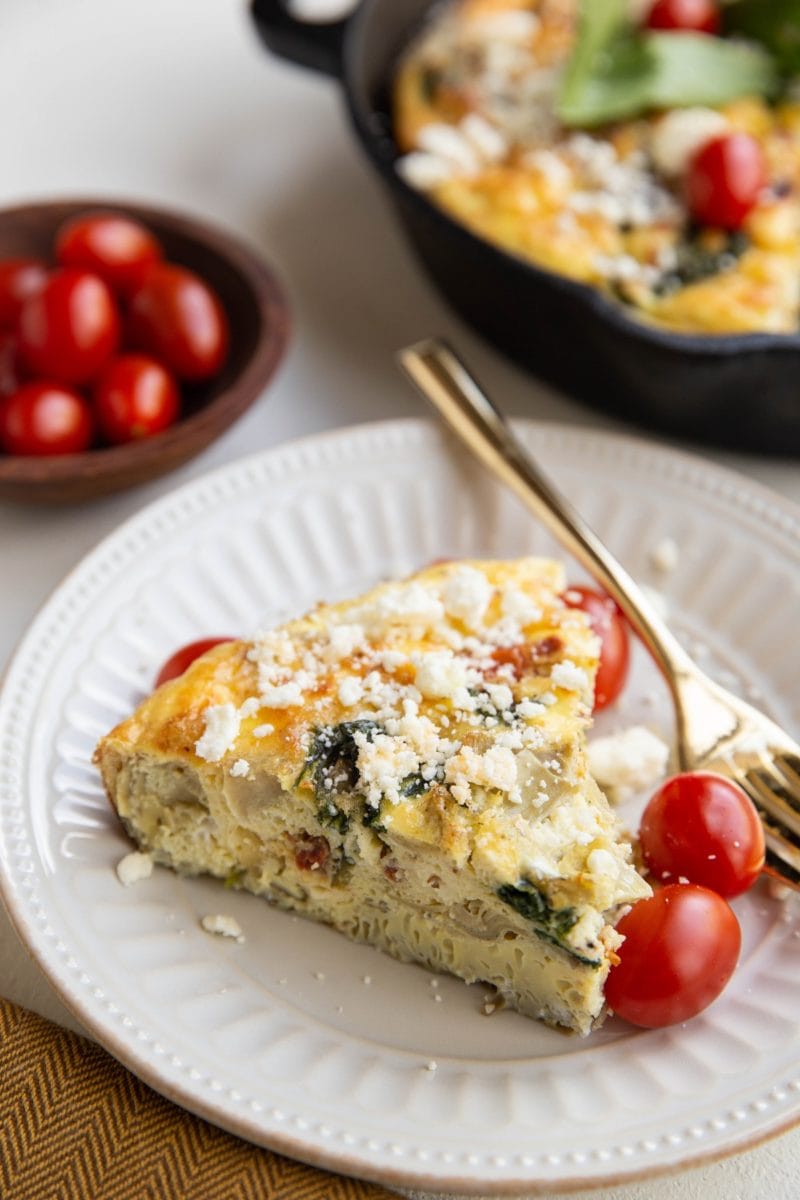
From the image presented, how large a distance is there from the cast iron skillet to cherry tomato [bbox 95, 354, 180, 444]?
0.63 m

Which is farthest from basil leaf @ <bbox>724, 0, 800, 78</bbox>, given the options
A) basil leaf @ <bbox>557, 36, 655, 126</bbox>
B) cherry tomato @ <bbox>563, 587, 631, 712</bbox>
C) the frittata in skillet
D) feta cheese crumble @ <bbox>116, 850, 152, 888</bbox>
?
feta cheese crumble @ <bbox>116, 850, 152, 888</bbox>

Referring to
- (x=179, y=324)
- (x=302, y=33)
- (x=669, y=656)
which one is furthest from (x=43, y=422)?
(x=669, y=656)

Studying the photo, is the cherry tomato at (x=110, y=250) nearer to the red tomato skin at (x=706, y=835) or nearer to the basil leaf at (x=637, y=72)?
the basil leaf at (x=637, y=72)

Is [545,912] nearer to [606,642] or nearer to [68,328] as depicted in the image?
[606,642]

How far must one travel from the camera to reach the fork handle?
232cm

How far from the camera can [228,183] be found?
11.8ft

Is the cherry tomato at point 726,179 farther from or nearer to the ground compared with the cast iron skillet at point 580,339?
farther from the ground

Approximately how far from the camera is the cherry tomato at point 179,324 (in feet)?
9.18

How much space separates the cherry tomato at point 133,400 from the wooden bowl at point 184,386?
1.8 inches

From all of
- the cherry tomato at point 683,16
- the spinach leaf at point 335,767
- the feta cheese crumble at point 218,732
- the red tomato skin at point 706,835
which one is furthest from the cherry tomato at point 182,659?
the cherry tomato at point 683,16

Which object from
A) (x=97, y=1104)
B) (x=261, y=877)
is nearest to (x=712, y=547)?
(x=261, y=877)

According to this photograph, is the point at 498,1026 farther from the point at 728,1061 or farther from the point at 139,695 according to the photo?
the point at 139,695

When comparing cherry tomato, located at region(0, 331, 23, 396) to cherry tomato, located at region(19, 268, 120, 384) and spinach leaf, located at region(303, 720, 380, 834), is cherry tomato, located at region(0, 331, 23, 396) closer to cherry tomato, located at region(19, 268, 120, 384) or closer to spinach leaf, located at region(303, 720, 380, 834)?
cherry tomato, located at region(19, 268, 120, 384)

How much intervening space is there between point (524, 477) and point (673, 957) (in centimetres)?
105
